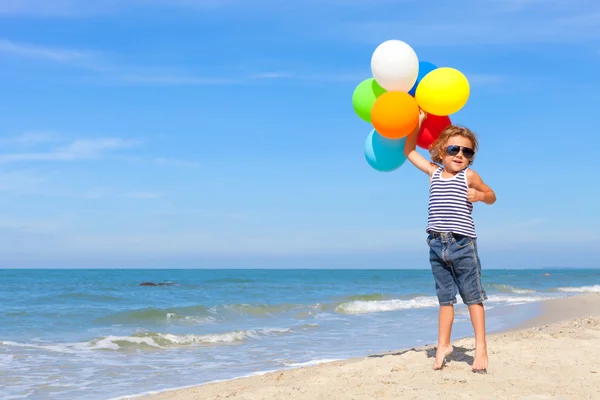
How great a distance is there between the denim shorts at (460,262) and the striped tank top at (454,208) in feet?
0.17

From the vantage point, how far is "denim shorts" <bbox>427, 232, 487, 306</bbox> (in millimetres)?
4684

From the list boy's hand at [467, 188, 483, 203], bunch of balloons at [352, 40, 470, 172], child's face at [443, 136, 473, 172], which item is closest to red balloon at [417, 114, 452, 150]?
bunch of balloons at [352, 40, 470, 172]

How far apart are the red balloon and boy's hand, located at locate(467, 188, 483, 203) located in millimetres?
703

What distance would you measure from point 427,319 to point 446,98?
9.39 m

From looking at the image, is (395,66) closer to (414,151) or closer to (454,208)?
(414,151)

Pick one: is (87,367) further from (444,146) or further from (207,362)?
(444,146)

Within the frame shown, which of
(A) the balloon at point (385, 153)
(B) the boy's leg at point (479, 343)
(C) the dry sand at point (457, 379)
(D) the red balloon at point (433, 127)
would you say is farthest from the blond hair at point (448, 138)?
(C) the dry sand at point (457, 379)

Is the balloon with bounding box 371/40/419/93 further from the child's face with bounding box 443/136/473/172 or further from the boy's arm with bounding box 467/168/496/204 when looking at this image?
the boy's arm with bounding box 467/168/496/204

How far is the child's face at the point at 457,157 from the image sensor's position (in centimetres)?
480

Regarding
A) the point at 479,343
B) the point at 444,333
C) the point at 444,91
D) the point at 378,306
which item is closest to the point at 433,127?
the point at 444,91

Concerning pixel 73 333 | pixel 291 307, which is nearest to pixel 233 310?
pixel 291 307

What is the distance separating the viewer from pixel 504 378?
4.55 metres

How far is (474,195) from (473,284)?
0.64m

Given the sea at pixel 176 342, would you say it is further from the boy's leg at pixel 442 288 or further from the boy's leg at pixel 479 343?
the boy's leg at pixel 479 343
